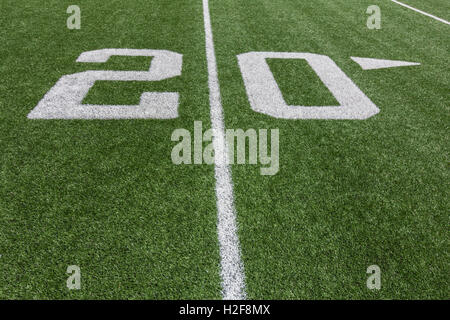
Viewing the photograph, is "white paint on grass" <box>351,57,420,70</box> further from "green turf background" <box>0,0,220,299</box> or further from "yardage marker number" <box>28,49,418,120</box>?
"green turf background" <box>0,0,220,299</box>

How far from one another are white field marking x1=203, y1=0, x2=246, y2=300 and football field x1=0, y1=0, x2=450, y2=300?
0.03 feet

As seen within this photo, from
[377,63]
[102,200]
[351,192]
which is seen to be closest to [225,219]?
[102,200]

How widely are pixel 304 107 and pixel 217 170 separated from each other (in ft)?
5.01

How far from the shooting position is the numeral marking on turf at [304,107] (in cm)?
363

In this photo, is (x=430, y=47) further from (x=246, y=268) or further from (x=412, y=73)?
(x=246, y=268)

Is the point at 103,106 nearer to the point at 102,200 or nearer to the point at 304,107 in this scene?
the point at 102,200

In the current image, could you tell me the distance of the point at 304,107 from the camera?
3715mm

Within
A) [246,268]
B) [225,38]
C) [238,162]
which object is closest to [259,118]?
[238,162]

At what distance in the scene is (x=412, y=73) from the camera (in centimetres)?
470

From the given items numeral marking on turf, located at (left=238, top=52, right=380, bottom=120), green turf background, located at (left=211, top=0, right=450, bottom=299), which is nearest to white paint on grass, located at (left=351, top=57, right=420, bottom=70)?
green turf background, located at (left=211, top=0, right=450, bottom=299)

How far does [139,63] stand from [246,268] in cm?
346

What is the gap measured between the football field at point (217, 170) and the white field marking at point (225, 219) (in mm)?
10

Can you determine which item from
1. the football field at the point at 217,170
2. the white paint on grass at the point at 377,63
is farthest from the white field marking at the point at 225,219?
the white paint on grass at the point at 377,63

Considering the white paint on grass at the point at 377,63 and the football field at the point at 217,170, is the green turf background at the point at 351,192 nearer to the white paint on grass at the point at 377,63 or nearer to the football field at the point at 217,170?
the football field at the point at 217,170
